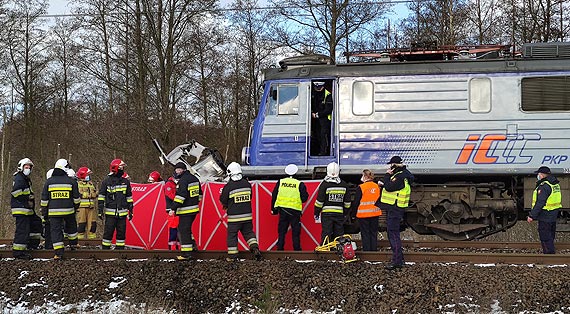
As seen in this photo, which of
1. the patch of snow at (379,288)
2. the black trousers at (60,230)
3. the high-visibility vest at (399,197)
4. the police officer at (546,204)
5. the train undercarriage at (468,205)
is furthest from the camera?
the train undercarriage at (468,205)

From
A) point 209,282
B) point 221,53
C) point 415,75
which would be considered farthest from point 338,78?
point 221,53

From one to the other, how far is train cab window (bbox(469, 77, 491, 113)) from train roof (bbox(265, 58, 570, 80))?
0.68ft

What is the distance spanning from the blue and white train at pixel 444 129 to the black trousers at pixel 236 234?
2057 millimetres

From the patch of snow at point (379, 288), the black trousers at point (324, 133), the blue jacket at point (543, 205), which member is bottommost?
the patch of snow at point (379, 288)

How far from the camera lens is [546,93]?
980cm

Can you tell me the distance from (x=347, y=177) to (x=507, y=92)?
11.2 feet

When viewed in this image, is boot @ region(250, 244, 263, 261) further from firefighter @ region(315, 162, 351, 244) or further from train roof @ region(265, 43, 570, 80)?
train roof @ region(265, 43, 570, 80)

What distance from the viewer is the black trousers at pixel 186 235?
27.5 feet

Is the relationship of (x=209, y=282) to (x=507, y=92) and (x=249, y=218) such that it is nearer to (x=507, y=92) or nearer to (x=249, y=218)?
(x=249, y=218)

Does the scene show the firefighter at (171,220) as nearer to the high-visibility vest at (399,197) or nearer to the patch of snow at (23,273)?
the patch of snow at (23,273)

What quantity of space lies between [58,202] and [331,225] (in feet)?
15.3

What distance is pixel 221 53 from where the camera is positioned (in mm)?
25641

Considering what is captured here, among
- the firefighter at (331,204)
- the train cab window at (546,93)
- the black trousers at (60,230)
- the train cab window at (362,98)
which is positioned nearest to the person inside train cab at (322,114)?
the train cab window at (362,98)

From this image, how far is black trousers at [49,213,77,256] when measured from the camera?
872cm
